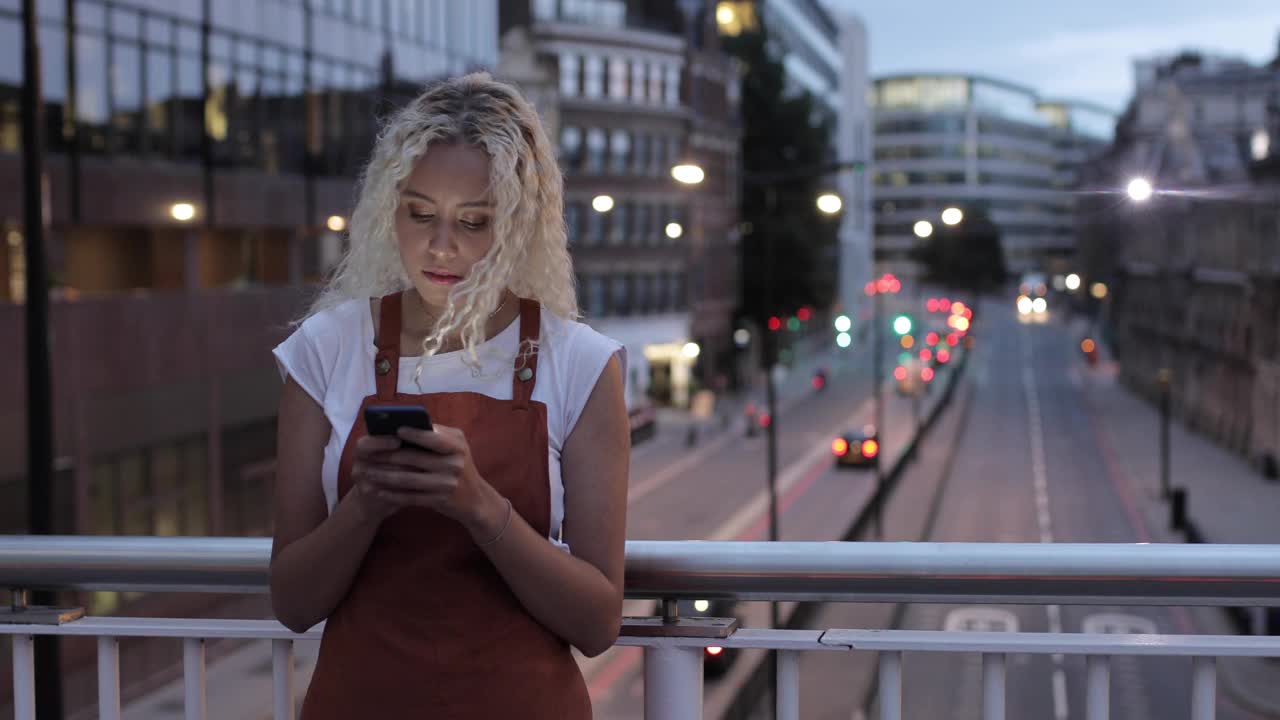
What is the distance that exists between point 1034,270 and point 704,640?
189 m

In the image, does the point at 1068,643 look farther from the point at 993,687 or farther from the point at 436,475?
the point at 436,475

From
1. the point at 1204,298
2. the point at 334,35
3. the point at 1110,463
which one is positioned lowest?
the point at 1110,463

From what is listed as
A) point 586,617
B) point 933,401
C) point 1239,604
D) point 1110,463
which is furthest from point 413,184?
point 933,401

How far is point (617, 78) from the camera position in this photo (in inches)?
2628

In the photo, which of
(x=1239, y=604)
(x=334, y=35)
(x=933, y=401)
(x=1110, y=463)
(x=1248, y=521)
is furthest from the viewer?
(x=933, y=401)

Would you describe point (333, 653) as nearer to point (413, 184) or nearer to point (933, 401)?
point (413, 184)

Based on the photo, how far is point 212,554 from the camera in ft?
10.8

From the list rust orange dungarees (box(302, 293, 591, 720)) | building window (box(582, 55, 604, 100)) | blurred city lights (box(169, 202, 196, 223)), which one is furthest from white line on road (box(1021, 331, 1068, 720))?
building window (box(582, 55, 604, 100))

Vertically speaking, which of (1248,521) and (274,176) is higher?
(274,176)

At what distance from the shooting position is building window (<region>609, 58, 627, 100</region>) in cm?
6631

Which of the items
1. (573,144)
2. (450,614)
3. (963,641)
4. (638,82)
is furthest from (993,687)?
(638,82)

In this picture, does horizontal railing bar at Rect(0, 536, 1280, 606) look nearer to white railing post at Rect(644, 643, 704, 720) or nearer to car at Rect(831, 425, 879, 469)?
white railing post at Rect(644, 643, 704, 720)

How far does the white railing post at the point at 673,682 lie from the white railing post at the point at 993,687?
0.61 metres

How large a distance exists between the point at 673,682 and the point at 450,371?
3.16 ft
